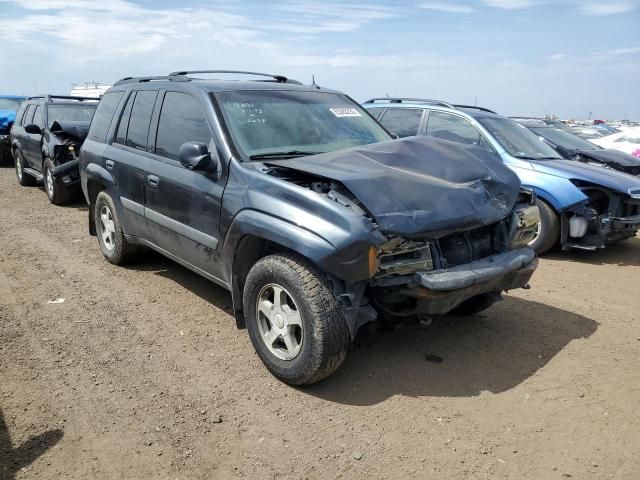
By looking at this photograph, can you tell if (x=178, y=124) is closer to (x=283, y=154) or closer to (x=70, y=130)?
(x=283, y=154)

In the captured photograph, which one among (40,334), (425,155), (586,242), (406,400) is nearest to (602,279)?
(586,242)

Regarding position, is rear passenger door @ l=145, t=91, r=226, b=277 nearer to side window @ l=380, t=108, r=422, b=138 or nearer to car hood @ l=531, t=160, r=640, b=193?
side window @ l=380, t=108, r=422, b=138

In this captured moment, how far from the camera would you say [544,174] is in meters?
6.77

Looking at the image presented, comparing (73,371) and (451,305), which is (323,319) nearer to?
(451,305)

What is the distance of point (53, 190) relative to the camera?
926 centimetres

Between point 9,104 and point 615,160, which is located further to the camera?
point 9,104

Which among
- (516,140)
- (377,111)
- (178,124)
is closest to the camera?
(178,124)

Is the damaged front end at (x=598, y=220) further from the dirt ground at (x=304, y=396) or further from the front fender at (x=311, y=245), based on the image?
the front fender at (x=311, y=245)

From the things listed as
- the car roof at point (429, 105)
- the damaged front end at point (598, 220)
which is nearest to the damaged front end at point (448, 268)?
the damaged front end at point (598, 220)

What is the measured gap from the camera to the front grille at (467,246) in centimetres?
351

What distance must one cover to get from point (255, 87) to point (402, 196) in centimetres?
191

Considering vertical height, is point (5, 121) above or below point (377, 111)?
below

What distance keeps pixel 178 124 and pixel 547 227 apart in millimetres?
4608

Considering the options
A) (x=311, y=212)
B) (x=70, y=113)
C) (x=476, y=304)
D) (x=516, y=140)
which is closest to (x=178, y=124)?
(x=311, y=212)
